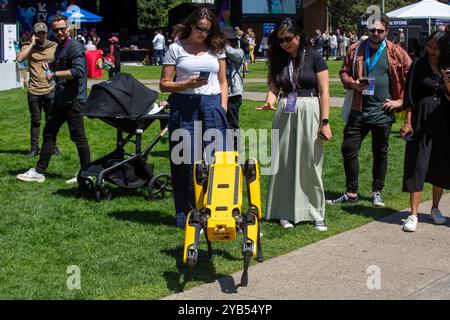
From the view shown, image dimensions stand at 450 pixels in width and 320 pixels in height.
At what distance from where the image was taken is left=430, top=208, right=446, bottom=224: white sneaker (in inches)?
295

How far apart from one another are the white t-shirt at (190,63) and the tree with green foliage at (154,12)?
188 ft

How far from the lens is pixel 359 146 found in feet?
27.4

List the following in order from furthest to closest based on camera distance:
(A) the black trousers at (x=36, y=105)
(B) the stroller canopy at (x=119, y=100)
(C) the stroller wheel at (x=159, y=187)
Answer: (A) the black trousers at (x=36, y=105) < (C) the stroller wheel at (x=159, y=187) < (B) the stroller canopy at (x=119, y=100)

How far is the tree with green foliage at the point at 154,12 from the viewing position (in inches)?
2464

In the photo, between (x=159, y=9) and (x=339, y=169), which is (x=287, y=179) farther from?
(x=159, y=9)

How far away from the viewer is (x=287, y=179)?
738 cm

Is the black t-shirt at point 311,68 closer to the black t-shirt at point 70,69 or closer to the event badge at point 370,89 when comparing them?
the event badge at point 370,89

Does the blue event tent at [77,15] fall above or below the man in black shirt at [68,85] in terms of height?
above

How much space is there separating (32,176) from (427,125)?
503 centimetres

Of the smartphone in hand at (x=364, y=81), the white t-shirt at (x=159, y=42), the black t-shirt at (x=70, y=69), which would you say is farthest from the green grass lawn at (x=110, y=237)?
the white t-shirt at (x=159, y=42)

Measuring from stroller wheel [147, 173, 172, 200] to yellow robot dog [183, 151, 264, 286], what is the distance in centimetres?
271

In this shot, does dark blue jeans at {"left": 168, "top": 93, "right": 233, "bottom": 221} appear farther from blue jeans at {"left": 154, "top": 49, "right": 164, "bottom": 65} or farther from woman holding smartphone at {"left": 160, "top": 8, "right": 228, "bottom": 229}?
blue jeans at {"left": 154, "top": 49, "right": 164, "bottom": 65}

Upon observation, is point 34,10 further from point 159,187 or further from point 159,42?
point 159,187

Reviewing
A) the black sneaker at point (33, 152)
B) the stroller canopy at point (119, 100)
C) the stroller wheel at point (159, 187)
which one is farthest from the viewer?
the black sneaker at point (33, 152)
